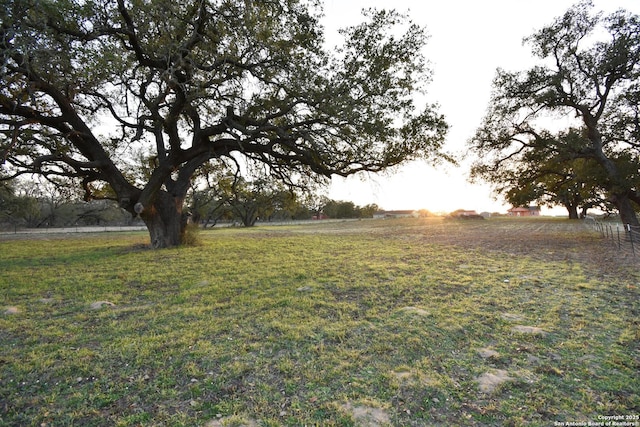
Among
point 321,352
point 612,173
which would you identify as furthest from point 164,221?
point 612,173

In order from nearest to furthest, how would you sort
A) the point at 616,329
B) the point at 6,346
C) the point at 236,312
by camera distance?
the point at 6,346 → the point at 616,329 → the point at 236,312

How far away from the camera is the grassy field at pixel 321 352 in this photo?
212 centimetres

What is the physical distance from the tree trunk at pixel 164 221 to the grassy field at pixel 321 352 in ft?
19.0

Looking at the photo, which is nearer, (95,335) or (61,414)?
(61,414)

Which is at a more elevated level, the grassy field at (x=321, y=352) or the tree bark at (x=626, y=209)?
the tree bark at (x=626, y=209)

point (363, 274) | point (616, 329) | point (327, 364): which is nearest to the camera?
point (327, 364)

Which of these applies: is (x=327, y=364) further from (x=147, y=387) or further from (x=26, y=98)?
(x=26, y=98)

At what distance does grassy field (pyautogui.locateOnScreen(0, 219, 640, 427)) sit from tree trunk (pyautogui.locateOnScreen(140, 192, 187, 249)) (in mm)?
5802

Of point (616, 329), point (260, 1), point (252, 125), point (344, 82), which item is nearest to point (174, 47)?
point (260, 1)

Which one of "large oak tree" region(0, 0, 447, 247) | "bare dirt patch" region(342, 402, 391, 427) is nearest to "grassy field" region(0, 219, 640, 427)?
"bare dirt patch" region(342, 402, 391, 427)

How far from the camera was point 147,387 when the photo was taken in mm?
2393

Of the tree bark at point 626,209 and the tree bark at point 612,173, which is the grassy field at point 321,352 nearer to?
A: the tree bark at point 612,173

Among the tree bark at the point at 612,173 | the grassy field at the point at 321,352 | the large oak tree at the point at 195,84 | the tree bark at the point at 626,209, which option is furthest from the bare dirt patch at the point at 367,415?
the tree bark at the point at 626,209

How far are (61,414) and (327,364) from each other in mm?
2021
